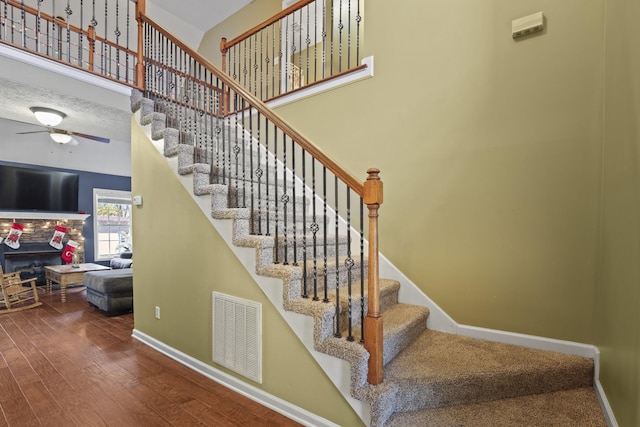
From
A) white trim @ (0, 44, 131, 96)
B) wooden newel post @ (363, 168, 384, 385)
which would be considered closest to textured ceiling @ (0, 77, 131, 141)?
white trim @ (0, 44, 131, 96)

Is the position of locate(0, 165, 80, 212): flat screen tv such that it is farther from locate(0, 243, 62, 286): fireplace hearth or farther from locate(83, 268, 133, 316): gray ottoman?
locate(83, 268, 133, 316): gray ottoman

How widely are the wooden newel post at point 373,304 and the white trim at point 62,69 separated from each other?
3611mm

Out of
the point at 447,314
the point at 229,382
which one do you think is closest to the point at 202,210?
the point at 229,382

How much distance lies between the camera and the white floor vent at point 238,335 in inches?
92.2

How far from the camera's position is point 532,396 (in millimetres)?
1955

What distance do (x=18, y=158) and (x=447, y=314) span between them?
924 cm

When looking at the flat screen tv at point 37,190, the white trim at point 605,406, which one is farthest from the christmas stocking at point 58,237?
the white trim at point 605,406

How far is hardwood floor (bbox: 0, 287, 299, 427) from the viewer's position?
2.14 m

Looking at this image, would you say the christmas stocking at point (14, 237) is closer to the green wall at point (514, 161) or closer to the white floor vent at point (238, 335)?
the white floor vent at point (238, 335)

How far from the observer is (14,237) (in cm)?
684

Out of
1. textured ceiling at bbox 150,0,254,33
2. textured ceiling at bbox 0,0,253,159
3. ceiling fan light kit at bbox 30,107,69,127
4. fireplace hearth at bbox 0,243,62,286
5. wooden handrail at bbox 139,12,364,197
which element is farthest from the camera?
fireplace hearth at bbox 0,243,62,286

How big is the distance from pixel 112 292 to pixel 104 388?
8.26ft

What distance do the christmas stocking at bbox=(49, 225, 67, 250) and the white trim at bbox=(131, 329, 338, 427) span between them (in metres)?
5.90

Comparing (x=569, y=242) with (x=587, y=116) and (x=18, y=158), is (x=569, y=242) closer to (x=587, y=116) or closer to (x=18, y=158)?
(x=587, y=116)
